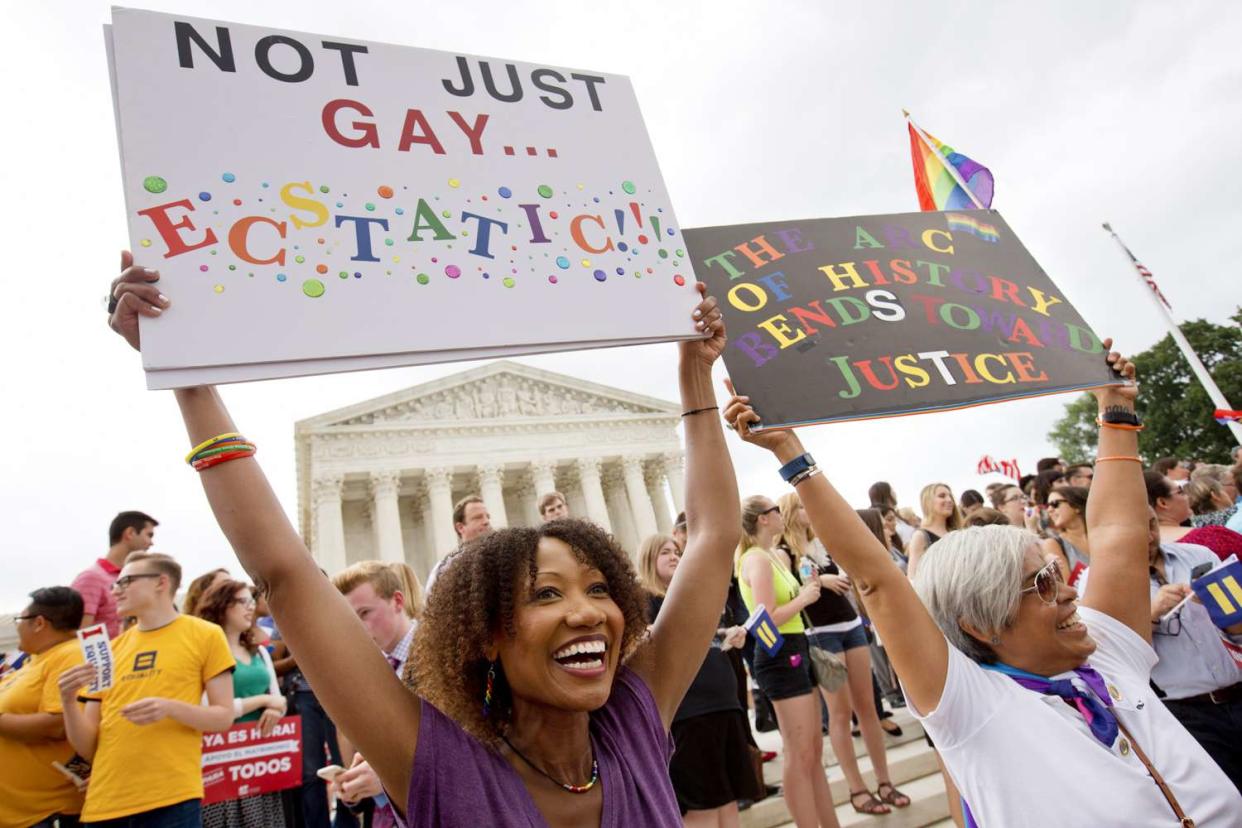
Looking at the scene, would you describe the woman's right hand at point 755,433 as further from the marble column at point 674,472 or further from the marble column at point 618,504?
the marble column at point 618,504

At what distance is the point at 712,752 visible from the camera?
12.5ft

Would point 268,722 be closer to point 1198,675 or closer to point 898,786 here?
point 898,786

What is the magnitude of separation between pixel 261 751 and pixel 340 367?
4.01 m

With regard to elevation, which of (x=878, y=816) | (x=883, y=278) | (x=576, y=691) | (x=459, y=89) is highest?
(x=459, y=89)

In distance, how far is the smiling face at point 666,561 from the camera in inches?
184

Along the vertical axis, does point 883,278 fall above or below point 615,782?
above

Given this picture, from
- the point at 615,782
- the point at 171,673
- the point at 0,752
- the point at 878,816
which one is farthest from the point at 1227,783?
the point at 0,752

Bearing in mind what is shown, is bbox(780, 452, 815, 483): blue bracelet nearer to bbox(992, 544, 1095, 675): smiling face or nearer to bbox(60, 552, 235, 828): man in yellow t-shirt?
bbox(992, 544, 1095, 675): smiling face

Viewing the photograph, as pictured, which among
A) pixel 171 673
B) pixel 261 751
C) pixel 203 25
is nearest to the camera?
pixel 203 25

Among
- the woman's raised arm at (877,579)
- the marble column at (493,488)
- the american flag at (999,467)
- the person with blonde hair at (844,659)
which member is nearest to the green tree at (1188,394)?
the american flag at (999,467)

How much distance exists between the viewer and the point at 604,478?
38594 mm

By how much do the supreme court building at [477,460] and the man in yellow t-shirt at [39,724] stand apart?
2705 centimetres

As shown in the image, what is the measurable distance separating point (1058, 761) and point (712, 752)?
2273 mm

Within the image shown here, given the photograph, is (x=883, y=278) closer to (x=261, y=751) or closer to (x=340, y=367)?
(x=340, y=367)
